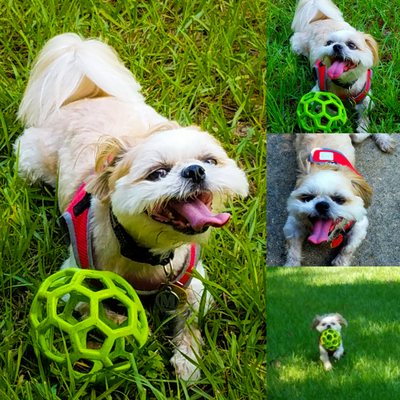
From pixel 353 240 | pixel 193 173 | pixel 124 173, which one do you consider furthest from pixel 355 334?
pixel 124 173

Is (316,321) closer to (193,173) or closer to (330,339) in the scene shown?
(330,339)

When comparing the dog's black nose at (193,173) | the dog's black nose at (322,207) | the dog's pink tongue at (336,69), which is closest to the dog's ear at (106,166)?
the dog's black nose at (193,173)

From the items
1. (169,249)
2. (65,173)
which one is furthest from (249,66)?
(169,249)

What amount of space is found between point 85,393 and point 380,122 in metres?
1.00

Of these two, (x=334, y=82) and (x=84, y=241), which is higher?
(x=334, y=82)

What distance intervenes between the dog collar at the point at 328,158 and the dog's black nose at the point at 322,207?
0.10 m

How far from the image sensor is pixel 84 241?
1938 millimetres

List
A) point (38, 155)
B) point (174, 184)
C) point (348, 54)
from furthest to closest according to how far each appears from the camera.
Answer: point (38, 155) → point (348, 54) → point (174, 184)

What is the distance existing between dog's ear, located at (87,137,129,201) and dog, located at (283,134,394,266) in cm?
42

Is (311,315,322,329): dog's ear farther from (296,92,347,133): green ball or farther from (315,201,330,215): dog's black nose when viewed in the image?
(296,92,347,133): green ball

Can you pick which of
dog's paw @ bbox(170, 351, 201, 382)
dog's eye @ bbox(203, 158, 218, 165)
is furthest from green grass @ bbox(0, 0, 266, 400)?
dog's eye @ bbox(203, 158, 218, 165)

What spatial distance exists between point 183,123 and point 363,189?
0.86 metres

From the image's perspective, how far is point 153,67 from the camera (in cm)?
269

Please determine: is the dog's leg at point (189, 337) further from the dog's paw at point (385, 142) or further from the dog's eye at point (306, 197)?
the dog's paw at point (385, 142)
